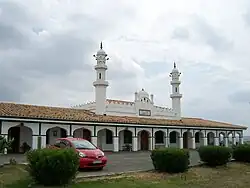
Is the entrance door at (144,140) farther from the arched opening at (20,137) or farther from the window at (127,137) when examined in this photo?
the arched opening at (20,137)

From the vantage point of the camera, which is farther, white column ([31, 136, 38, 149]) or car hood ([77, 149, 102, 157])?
white column ([31, 136, 38, 149])

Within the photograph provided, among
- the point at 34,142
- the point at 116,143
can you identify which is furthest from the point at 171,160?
the point at 116,143

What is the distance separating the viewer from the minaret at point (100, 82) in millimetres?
34312

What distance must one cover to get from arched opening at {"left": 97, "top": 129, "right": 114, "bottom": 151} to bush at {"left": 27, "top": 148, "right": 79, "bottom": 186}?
23.3 meters

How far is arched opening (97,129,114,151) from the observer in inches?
1337

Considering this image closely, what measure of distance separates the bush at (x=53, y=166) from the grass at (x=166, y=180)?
39 centimetres

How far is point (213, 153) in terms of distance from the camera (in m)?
17.5

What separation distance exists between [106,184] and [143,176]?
2.62 metres

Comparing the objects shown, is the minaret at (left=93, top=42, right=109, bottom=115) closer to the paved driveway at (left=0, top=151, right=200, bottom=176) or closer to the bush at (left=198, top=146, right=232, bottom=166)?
the paved driveway at (left=0, top=151, right=200, bottom=176)

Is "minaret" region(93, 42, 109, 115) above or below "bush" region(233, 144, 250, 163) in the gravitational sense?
above

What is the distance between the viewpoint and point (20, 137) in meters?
28.7

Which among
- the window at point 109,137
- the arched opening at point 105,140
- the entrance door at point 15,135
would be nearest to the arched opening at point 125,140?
the window at point 109,137

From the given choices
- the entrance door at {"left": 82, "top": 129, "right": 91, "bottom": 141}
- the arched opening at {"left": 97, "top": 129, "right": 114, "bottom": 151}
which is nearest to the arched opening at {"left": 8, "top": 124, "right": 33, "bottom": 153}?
the entrance door at {"left": 82, "top": 129, "right": 91, "bottom": 141}

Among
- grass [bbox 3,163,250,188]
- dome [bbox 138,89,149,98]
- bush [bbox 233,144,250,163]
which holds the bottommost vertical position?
grass [bbox 3,163,250,188]
